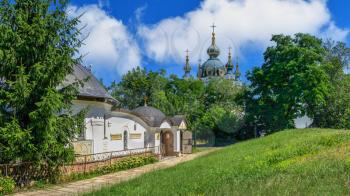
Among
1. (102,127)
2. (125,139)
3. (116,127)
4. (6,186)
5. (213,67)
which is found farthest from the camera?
(213,67)

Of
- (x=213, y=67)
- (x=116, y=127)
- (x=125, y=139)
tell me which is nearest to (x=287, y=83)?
(x=125, y=139)

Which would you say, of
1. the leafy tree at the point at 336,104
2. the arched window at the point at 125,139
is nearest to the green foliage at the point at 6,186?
the arched window at the point at 125,139

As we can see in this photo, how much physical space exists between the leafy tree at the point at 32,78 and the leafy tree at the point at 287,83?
23857 mm

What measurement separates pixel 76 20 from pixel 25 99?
3485mm

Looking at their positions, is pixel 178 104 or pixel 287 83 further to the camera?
pixel 178 104

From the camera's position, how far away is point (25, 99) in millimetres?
12766

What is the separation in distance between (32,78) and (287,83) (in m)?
27.5

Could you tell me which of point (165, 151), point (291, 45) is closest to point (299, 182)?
point (165, 151)

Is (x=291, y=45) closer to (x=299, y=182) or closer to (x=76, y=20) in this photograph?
(x=76, y=20)

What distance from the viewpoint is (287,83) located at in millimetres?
35500

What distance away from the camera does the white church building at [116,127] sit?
19234 mm

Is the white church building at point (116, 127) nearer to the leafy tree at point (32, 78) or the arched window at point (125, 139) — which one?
the arched window at point (125, 139)

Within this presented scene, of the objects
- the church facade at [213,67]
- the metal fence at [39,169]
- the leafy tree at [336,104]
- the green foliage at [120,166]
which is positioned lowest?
the green foliage at [120,166]

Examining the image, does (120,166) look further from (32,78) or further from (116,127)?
(32,78)
